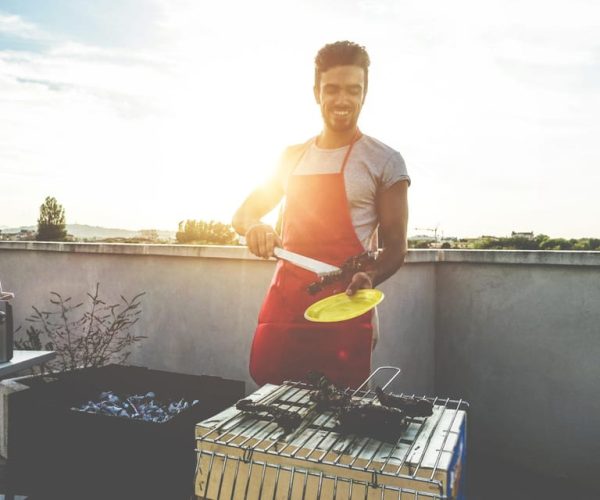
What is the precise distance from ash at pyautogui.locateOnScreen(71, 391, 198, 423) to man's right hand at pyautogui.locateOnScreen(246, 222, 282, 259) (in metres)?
1.10

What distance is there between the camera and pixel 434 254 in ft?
14.8

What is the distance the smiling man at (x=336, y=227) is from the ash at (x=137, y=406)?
→ 830 millimetres

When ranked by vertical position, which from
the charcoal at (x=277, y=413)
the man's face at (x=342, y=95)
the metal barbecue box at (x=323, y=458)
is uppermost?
the man's face at (x=342, y=95)

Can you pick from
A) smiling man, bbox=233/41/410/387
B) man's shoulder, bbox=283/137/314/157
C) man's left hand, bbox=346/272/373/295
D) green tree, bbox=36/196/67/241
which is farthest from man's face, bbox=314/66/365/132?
green tree, bbox=36/196/67/241

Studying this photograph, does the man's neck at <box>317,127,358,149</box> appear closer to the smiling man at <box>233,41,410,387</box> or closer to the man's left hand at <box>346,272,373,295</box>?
the smiling man at <box>233,41,410,387</box>

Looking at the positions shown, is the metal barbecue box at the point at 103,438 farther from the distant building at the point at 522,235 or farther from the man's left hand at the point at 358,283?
the distant building at the point at 522,235

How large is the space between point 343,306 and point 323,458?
2.68ft

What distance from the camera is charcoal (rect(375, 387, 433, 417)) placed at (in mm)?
1775

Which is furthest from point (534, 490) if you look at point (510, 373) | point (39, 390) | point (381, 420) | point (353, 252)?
point (39, 390)

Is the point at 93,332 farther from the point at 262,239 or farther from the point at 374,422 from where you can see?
the point at 374,422

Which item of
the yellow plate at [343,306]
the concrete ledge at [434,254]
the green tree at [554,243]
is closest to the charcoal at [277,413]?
the yellow plate at [343,306]

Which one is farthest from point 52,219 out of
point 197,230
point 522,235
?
point 522,235

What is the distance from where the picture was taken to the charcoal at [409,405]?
69.9 inches

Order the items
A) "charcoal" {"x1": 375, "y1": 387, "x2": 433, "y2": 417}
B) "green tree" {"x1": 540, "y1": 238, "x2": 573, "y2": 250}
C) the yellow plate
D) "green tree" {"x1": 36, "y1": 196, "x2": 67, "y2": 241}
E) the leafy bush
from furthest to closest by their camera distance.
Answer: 1. "green tree" {"x1": 36, "y1": 196, "x2": 67, "y2": 241}
2. "green tree" {"x1": 540, "y1": 238, "x2": 573, "y2": 250}
3. the leafy bush
4. the yellow plate
5. "charcoal" {"x1": 375, "y1": 387, "x2": 433, "y2": 417}
